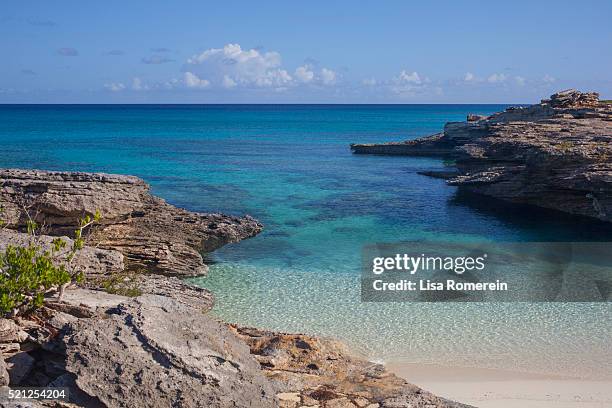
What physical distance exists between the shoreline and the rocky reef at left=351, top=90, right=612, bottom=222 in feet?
57.6

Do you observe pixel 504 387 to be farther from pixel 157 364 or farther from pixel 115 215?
pixel 115 215

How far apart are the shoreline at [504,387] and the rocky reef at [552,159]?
691 inches

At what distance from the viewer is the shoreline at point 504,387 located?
12672 millimetres

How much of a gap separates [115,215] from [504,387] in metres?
13.3

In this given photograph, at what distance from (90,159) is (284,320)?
44353mm

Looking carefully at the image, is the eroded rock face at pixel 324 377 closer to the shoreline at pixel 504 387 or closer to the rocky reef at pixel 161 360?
the rocky reef at pixel 161 360

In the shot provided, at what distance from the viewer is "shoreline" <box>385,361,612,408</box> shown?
12.7 metres

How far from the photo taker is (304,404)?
1025 cm

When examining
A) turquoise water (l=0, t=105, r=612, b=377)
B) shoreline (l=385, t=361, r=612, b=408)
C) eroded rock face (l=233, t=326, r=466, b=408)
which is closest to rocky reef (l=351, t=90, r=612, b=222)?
turquoise water (l=0, t=105, r=612, b=377)

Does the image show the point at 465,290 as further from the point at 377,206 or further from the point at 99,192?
the point at 377,206

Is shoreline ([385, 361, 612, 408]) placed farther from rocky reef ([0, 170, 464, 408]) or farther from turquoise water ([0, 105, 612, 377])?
rocky reef ([0, 170, 464, 408])

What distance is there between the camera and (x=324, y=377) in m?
11.8

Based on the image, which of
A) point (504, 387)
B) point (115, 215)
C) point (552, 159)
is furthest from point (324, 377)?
point (552, 159)

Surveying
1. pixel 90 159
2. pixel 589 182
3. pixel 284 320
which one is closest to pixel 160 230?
pixel 284 320
